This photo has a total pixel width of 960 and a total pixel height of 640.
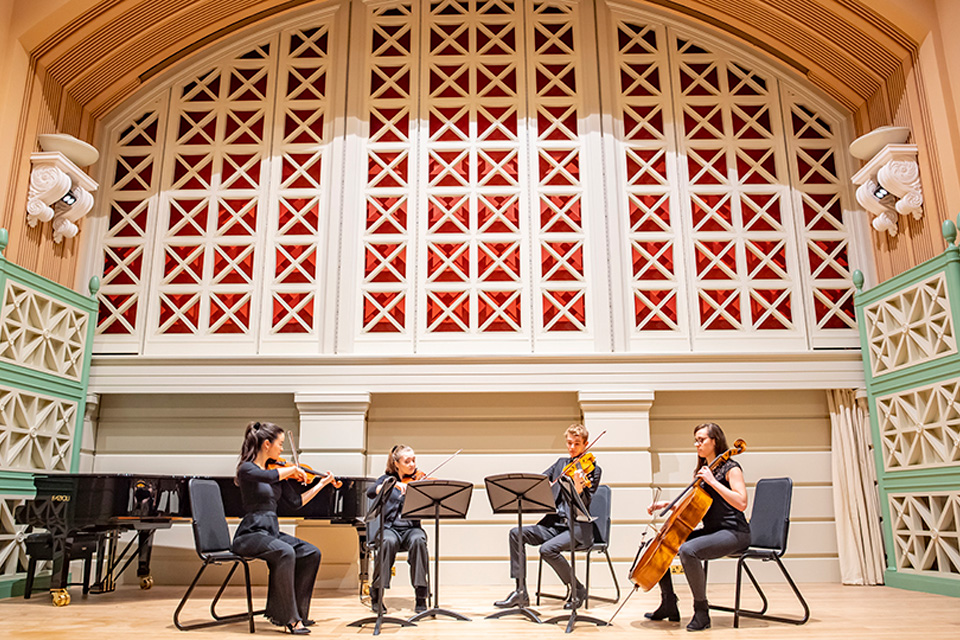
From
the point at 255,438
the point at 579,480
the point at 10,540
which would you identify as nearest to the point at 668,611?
the point at 579,480

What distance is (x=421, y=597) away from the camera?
532 cm

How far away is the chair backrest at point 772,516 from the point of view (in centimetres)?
484

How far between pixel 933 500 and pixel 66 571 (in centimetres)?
668

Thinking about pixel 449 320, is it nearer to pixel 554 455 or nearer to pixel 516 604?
pixel 554 455

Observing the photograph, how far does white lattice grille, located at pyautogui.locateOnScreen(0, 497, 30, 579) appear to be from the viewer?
6.03m

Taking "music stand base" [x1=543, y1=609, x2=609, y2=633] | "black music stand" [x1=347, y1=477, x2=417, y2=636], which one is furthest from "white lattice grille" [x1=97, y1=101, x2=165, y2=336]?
"music stand base" [x1=543, y1=609, x2=609, y2=633]

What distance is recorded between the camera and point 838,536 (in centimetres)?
694

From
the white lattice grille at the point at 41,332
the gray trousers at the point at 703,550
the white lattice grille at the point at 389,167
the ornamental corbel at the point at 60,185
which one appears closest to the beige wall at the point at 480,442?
the white lattice grille at the point at 41,332

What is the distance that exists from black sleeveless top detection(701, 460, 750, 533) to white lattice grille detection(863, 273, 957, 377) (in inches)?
105

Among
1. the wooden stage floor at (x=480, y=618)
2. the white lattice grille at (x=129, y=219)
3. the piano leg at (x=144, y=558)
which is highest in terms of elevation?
the white lattice grille at (x=129, y=219)

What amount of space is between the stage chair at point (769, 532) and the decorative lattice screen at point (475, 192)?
242 cm

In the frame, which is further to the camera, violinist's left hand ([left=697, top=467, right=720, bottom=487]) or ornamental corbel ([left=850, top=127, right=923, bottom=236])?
ornamental corbel ([left=850, top=127, right=923, bottom=236])

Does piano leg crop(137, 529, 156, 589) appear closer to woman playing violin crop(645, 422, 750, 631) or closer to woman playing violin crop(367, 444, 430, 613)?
woman playing violin crop(367, 444, 430, 613)

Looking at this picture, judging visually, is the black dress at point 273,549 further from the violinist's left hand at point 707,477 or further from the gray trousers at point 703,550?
the violinist's left hand at point 707,477
